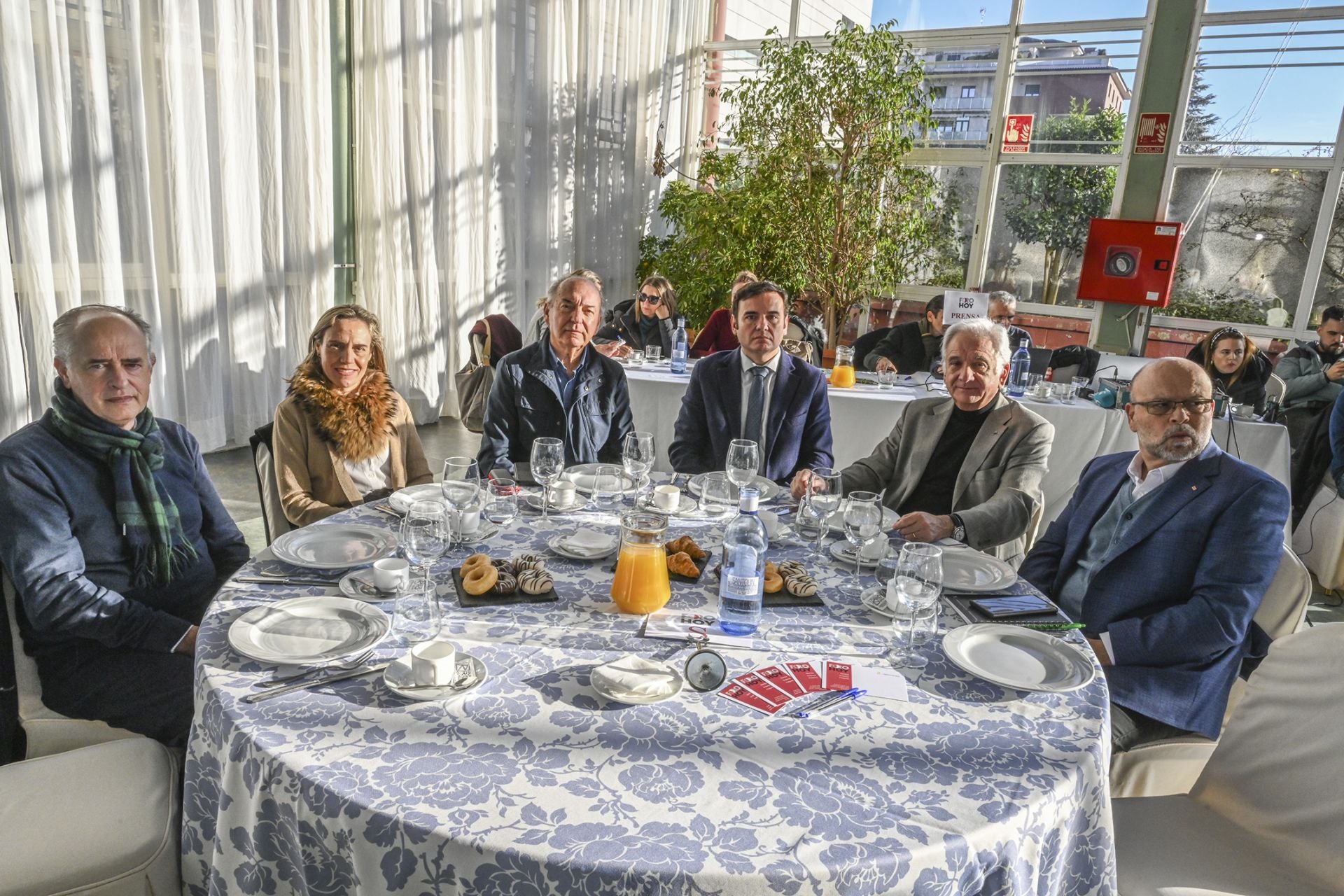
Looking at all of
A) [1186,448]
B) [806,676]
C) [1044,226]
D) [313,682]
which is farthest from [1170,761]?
[1044,226]

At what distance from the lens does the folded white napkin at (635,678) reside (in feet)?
4.17

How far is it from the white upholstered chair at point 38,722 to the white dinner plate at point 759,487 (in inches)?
54.0

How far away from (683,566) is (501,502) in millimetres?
609

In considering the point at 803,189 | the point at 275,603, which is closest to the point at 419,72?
the point at 803,189

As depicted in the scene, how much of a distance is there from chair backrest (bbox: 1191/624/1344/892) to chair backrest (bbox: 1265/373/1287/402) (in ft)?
13.3

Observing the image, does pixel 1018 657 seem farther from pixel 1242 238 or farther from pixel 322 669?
pixel 1242 238

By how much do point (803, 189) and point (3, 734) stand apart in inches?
269

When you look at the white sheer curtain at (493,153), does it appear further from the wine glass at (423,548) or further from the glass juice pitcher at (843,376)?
the wine glass at (423,548)

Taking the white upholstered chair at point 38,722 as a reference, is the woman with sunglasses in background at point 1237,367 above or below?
above

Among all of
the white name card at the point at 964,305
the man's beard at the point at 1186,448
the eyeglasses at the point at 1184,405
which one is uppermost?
the white name card at the point at 964,305

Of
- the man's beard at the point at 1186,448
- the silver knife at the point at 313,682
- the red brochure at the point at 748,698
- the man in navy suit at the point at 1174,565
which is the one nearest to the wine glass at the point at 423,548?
the silver knife at the point at 313,682

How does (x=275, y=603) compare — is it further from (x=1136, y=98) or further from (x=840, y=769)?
(x=1136, y=98)

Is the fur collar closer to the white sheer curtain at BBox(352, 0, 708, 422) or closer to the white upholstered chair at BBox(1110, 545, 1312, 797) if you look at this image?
the white upholstered chair at BBox(1110, 545, 1312, 797)

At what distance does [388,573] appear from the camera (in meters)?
1.58
